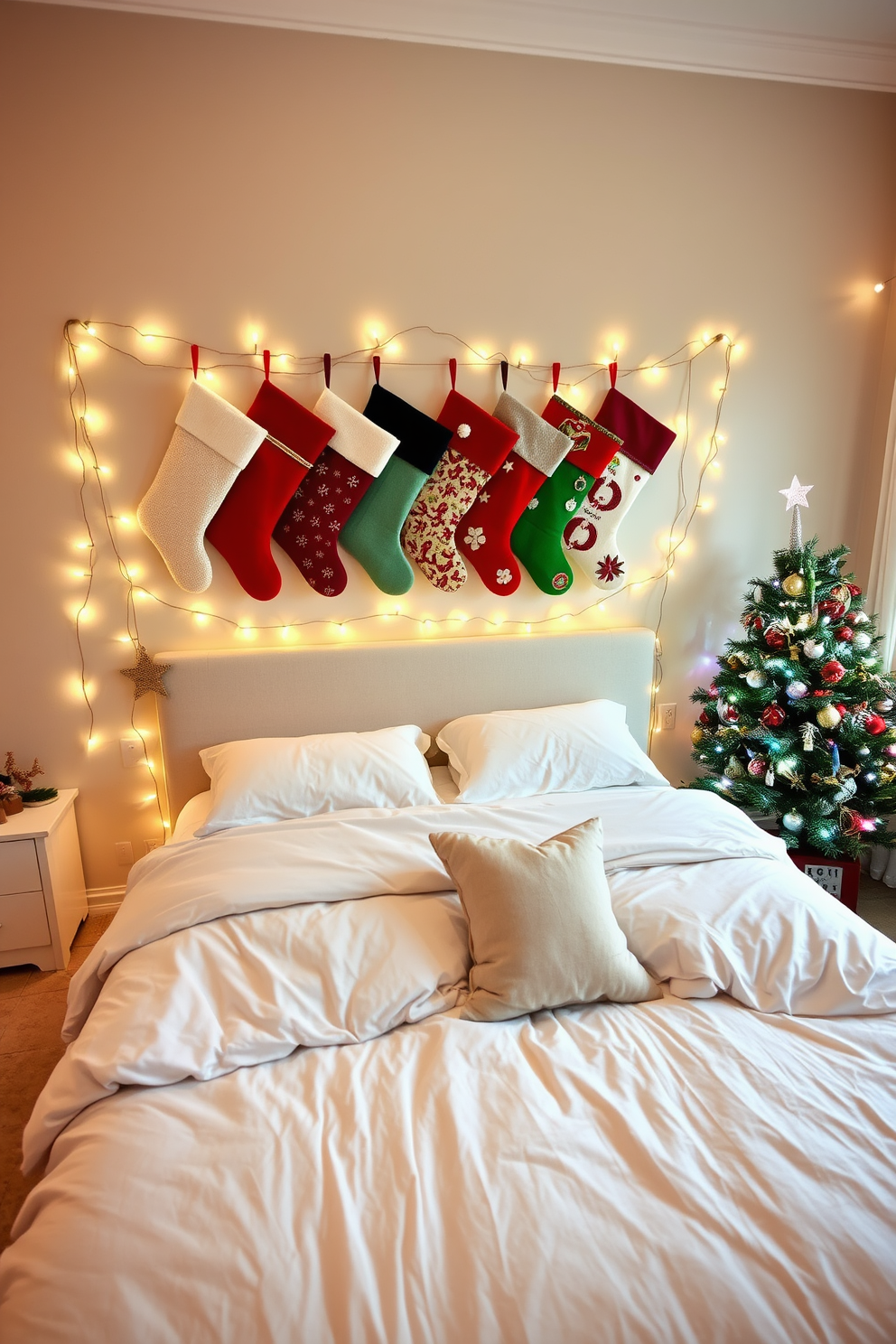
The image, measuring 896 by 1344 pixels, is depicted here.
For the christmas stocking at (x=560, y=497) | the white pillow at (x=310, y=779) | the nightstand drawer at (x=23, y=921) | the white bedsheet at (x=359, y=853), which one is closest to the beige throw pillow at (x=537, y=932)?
the white bedsheet at (x=359, y=853)

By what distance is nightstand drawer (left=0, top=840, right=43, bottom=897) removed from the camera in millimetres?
2201

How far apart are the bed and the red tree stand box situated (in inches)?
25.0

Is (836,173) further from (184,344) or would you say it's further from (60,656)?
(60,656)

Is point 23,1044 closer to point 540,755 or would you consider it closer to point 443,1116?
point 443,1116

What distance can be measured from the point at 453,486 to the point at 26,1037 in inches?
82.0

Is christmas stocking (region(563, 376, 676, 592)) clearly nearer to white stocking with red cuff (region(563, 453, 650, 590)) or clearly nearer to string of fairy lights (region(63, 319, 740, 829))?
white stocking with red cuff (region(563, 453, 650, 590))

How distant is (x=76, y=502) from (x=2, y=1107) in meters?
1.69

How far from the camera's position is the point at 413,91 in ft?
7.45

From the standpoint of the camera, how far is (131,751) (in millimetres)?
2488

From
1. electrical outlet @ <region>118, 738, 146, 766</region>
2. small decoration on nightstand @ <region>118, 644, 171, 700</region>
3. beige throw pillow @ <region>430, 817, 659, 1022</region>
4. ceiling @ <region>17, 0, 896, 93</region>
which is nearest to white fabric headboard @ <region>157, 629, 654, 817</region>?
small decoration on nightstand @ <region>118, 644, 171, 700</region>

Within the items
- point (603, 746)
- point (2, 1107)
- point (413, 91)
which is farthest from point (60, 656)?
point (413, 91)

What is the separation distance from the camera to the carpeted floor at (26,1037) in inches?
63.9

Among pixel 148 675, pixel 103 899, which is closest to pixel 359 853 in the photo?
pixel 148 675

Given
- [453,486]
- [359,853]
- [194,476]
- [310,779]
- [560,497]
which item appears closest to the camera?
[359,853]
